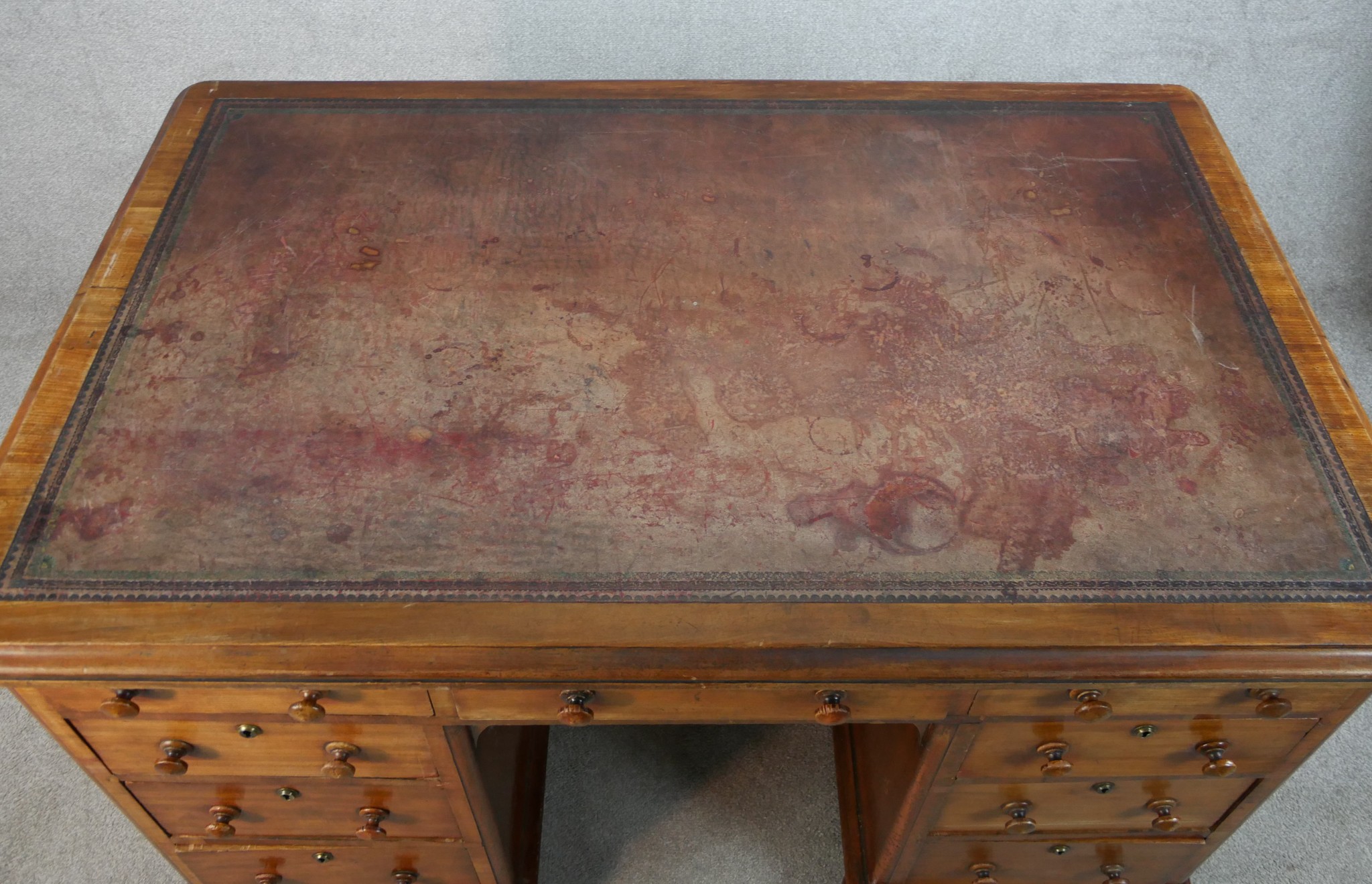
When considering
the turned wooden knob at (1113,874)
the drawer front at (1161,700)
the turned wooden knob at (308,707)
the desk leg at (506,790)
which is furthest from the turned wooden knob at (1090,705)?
the turned wooden knob at (308,707)

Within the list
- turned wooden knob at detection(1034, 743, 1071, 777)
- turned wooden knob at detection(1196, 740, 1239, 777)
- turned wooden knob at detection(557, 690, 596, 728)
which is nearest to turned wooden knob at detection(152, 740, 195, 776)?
turned wooden knob at detection(557, 690, 596, 728)

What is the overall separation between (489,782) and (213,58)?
74.0 inches

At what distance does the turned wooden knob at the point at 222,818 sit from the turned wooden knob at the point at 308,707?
1.23 feet

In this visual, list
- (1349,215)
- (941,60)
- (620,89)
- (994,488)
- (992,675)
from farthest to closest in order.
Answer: (1349,215) → (941,60) → (620,89) → (994,488) → (992,675)

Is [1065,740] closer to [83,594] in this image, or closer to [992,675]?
[992,675]

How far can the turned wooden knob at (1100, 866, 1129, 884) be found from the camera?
6.08 ft

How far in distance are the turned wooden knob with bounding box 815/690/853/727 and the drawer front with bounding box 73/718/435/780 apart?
551 millimetres

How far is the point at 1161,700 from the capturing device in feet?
4.62

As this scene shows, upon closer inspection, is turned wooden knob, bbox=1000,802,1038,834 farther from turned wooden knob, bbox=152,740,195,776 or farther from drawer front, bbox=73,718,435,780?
turned wooden knob, bbox=152,740,195,776

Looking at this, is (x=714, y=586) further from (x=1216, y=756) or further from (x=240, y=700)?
(x=1216, y=756)

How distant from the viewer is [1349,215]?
2.84 m

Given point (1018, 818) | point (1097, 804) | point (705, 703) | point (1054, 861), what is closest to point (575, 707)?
point (705, 703)

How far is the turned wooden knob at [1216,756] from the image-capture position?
4.91 feet

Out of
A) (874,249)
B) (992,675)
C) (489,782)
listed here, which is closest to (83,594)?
(489,782)
